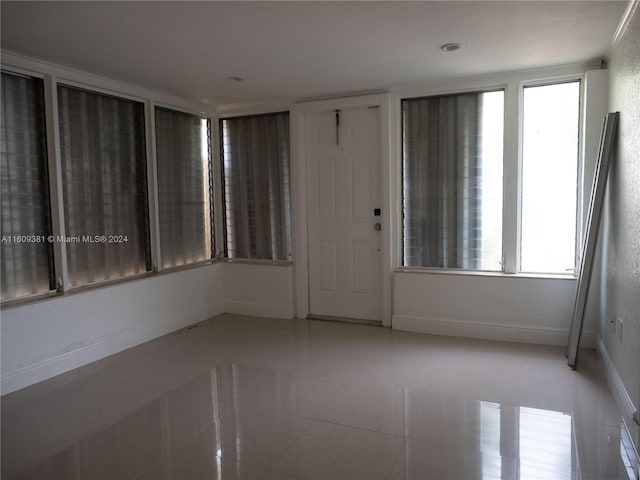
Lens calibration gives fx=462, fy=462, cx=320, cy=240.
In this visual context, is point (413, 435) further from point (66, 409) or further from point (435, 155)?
point (435, 155)

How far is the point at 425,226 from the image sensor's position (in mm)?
4641

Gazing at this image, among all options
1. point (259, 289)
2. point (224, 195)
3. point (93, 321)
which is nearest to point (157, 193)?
point (224, 195)

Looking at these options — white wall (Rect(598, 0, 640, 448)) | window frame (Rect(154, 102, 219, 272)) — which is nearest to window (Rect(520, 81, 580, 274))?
white wall (Rect(598, 0, 640, 448))

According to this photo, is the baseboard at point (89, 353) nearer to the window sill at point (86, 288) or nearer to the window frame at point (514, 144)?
the window sill at point (86, 288)

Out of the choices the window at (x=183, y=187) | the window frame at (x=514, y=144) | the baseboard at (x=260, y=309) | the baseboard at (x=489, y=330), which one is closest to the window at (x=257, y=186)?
the window at (x=183, y=187)

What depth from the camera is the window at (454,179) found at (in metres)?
4.34

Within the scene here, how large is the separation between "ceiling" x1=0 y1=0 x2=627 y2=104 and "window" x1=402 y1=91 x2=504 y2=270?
385mm

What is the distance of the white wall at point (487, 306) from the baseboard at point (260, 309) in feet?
4.08

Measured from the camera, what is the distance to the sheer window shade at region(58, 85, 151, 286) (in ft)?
12.7

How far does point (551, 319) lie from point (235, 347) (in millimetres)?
2840

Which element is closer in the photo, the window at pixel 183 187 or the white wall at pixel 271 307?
the white wall at pixel 271 307

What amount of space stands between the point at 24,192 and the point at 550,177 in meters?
4.37

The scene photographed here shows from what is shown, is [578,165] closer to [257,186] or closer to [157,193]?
[257,186]

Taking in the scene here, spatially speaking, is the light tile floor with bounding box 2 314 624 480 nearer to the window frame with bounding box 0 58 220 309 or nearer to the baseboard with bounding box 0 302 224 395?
the baseboard with bounding box 0 302 224 395
